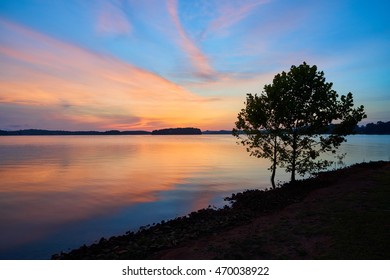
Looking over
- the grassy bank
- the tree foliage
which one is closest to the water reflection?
the grassy bank

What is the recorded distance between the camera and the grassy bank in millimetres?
12055

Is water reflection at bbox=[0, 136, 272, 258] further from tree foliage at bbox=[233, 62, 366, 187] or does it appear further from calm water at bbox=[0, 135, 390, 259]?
tree foliage at bbox=[233, 62, 366, 187]

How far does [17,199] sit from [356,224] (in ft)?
109

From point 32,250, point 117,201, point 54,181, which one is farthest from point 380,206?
point 54,181

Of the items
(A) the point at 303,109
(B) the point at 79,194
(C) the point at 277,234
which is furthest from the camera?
(B) the point at 79,194

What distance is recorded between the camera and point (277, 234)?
572 inches

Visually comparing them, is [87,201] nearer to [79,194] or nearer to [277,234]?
[79,194]

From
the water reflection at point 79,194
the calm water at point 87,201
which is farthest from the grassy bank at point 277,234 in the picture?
the water reflection at point 79,194

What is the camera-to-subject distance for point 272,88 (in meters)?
27.2

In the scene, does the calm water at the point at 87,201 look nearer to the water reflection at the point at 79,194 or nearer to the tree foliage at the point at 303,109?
the water reflection at the point at 79,194

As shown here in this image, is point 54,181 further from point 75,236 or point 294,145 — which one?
point 294,145

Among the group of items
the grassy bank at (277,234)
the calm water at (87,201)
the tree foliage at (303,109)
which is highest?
the tree foliage at (303,109)

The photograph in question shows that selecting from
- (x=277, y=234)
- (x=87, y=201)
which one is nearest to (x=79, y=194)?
(x=87, y=201)

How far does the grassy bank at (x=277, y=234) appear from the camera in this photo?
12055 millimetres
